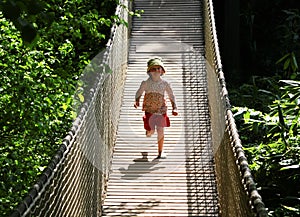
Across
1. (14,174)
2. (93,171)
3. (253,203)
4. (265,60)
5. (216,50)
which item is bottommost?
(253,203)

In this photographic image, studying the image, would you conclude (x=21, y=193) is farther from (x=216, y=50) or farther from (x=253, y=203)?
(x=216, y=50)

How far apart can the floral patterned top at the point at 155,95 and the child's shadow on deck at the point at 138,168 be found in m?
0.42

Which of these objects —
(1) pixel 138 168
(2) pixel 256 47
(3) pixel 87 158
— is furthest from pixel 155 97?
(2) pixel 256 47

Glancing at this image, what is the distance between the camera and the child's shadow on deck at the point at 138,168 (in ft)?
18.3

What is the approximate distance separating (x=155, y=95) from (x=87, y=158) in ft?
5.42

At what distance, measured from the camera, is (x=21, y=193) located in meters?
4.09

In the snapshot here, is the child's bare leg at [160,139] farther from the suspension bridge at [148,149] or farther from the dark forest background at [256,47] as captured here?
the dark forest background at [256,47]

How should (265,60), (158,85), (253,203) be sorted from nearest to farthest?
(253,203)
(158,85)
(265,60)

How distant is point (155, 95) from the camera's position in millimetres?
5973

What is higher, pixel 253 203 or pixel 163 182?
pixel 163 182

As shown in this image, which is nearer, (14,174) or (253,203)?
(253,203)

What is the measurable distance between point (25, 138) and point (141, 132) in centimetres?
200

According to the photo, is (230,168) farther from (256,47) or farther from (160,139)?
(256,47)

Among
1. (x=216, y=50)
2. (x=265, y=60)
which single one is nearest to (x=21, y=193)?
(x=216, y=50)
